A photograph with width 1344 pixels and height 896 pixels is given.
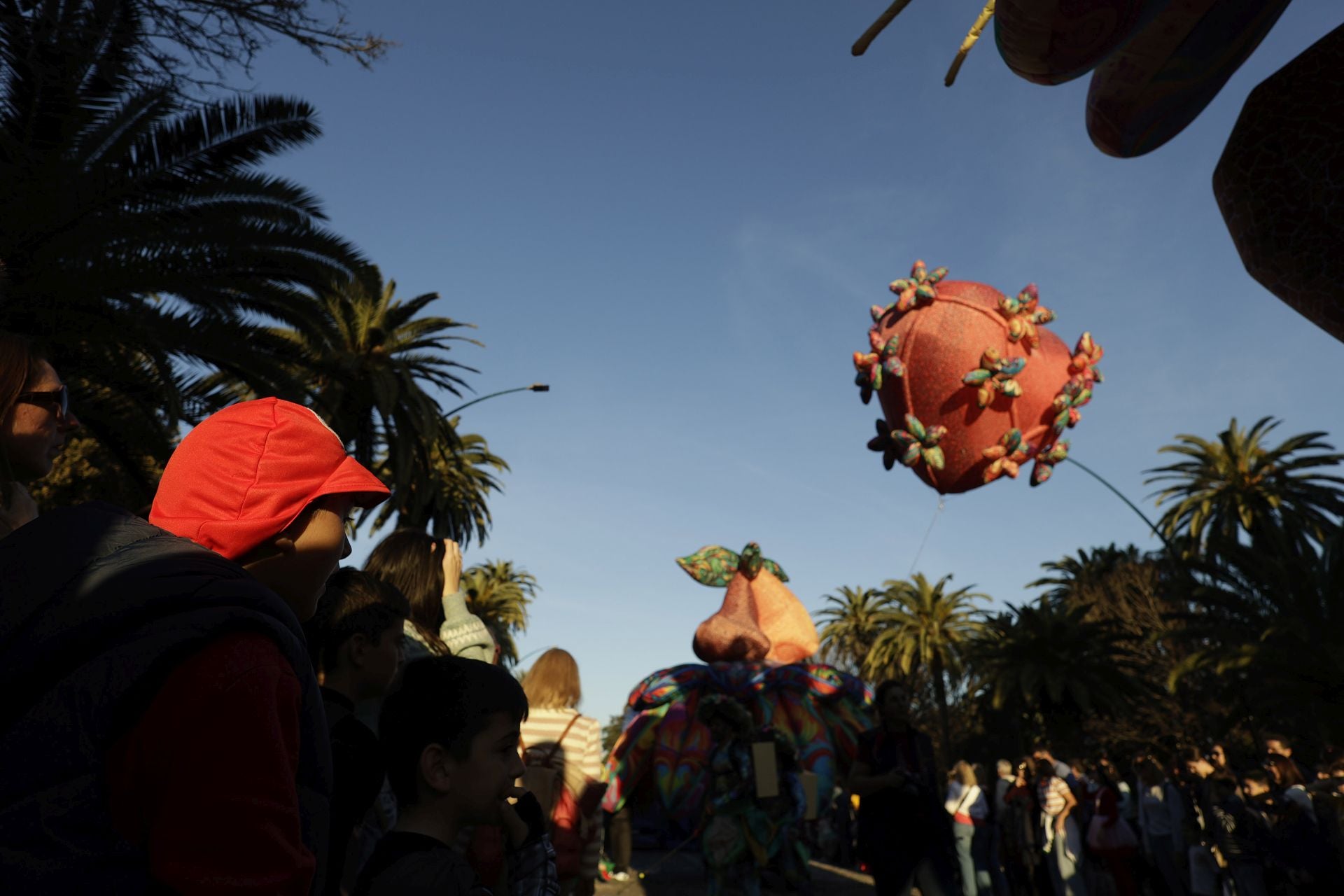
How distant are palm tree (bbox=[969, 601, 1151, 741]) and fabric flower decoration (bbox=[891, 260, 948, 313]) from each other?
930 inches

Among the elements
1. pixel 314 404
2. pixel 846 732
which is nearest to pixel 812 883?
pixel 846 732

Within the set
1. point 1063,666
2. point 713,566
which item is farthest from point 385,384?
point 1063,666

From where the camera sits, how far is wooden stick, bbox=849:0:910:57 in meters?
2.13

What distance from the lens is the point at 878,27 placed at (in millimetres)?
2174

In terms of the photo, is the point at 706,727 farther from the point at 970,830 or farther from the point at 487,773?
the point at 487,773

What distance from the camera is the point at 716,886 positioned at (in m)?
7.78

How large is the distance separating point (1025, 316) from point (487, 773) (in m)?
4.78

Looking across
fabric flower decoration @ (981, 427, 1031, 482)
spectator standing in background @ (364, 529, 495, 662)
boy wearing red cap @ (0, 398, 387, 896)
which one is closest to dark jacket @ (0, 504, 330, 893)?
boy wearing red cap @ (0, 398, 387, 896)

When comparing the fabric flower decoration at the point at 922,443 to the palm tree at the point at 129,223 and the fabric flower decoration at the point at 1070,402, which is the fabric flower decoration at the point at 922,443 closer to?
the fabric flower decoration at the point at 1070,402

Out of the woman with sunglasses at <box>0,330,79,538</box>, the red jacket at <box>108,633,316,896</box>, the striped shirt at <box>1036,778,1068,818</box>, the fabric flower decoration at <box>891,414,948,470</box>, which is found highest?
the fabric flower decoration at <box>891,414,948,470</box>

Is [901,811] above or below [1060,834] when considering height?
below

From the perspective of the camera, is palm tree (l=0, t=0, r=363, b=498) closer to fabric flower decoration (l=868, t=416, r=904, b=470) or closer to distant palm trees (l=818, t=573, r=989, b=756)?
fabric flower decoration (l=868, t=416, r=904, b=470)

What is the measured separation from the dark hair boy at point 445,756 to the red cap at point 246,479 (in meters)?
1.01

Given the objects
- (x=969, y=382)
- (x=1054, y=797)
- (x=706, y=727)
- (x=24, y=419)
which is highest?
(x=969, y=382)
